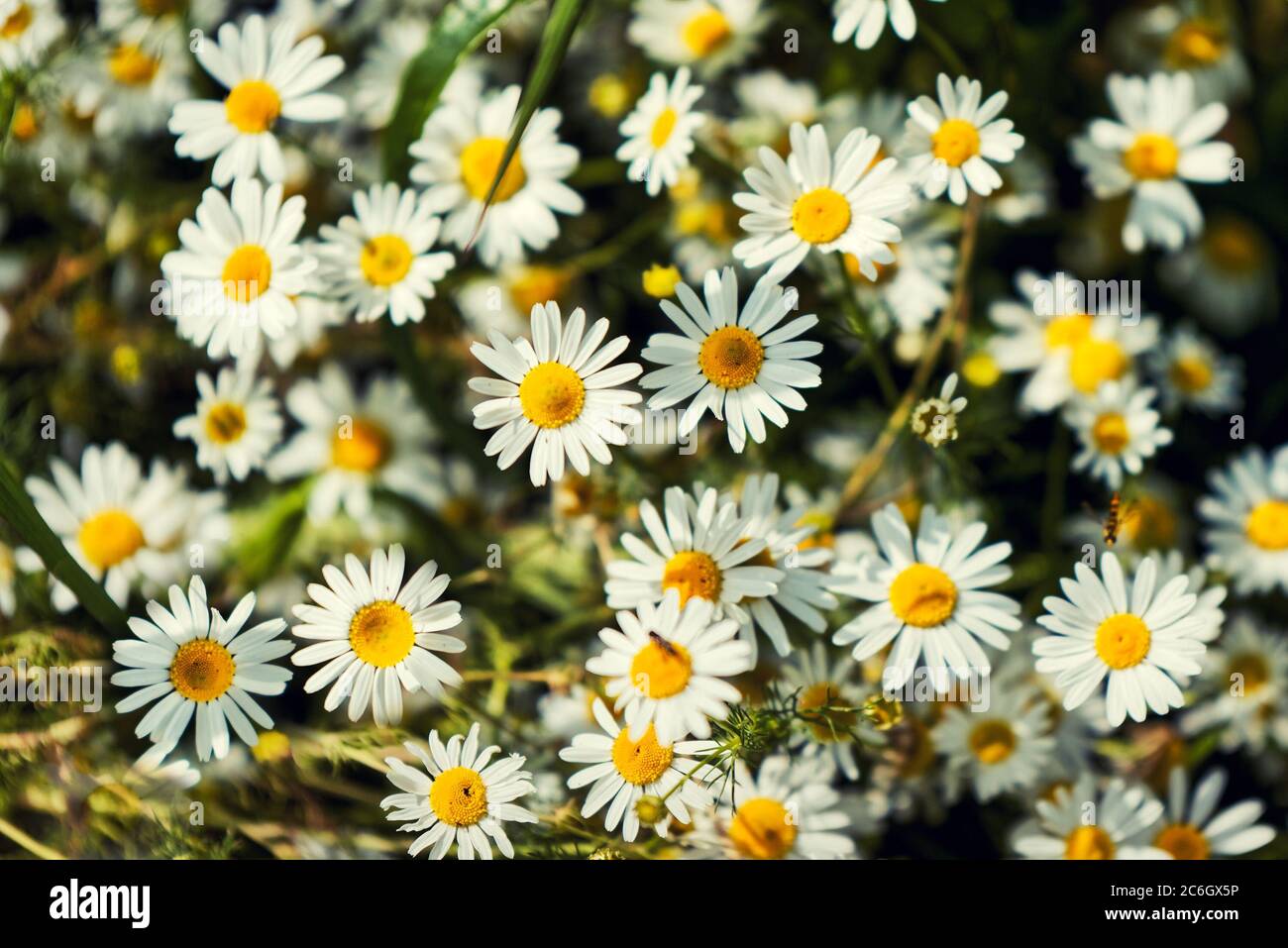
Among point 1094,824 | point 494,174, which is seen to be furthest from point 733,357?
point 1094,824

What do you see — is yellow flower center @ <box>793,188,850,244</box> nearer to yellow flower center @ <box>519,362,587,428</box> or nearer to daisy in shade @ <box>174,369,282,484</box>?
yellow flower center @ <box>519,362,587,428</box>

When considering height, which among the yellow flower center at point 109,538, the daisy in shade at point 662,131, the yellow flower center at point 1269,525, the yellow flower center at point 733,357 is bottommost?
the yellow flower center at point 1269,525

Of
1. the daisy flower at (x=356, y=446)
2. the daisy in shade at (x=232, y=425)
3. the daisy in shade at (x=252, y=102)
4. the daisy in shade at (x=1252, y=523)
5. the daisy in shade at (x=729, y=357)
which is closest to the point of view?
the daisy in shade at (x=729, y=357)

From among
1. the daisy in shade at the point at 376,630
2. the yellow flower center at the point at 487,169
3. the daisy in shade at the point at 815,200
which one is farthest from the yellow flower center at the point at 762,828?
the yellow flower center at the point at 487,169

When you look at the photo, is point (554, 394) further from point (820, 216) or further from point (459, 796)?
point (459, 796)

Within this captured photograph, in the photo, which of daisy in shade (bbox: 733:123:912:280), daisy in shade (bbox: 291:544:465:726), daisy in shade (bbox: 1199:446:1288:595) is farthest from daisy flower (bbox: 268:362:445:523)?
daisy in shade (bbox: 1199:446:1288:595)

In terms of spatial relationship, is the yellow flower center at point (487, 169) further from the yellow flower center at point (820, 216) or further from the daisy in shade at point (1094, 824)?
the daisy in shade at point (1094, 824)

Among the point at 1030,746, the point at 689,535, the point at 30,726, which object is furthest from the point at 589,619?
the point at 30,726
